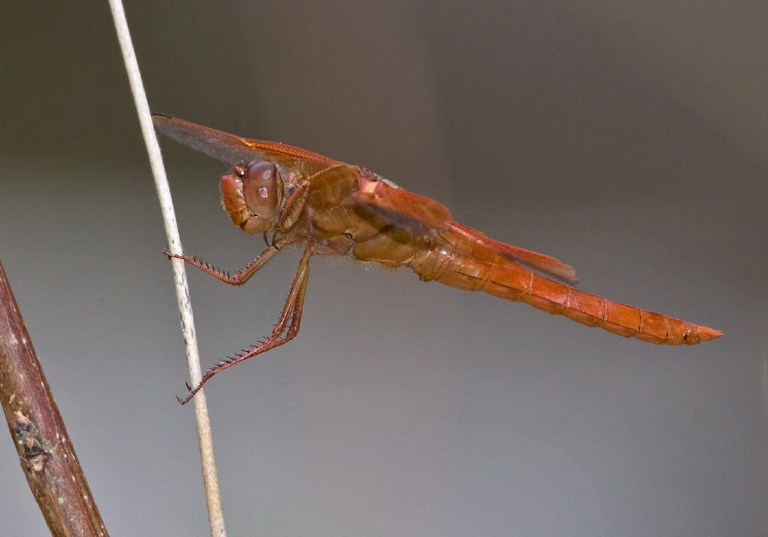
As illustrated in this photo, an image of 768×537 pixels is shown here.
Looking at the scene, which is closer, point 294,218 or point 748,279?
point 294,218

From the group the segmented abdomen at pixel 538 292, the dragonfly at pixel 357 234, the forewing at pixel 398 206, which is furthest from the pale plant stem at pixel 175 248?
the segmented abdomen at pixel 538 292

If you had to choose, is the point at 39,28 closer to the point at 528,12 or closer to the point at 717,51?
the point at 528,12

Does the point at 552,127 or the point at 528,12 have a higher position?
the point at 528,12

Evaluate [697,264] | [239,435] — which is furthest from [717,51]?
[239,435]

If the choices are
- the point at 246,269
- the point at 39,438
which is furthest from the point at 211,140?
the point at 39,438

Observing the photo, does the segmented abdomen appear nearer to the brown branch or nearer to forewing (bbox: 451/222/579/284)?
forewing (bbox: 451/222/579/284)

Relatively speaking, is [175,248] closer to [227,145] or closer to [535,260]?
[227,145]
